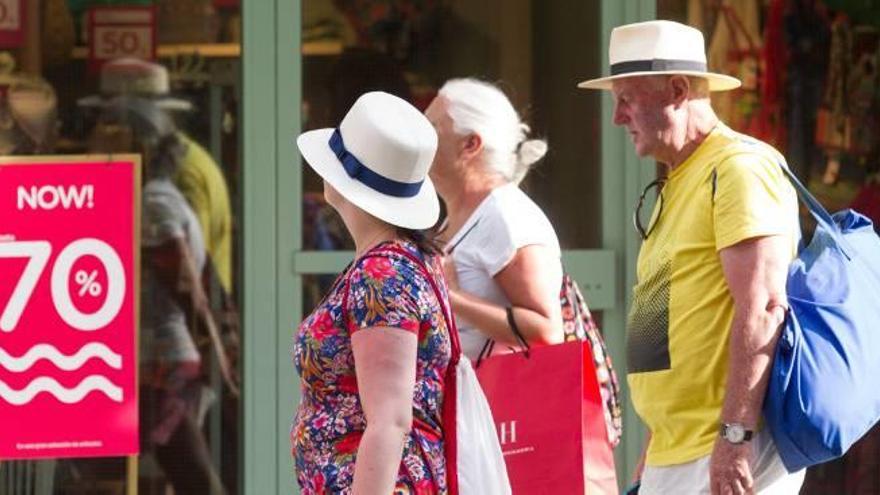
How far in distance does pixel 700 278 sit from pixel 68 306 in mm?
2707

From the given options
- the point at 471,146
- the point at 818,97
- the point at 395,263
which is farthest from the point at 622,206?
the point at 395,263

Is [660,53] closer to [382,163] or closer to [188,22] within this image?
[382,163]

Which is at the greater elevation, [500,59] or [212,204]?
[500,59]

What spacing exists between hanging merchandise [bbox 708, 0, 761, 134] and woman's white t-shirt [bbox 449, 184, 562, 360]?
6.00 ft

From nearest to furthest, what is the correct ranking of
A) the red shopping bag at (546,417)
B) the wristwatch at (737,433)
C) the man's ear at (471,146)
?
the wristwatch at (737,433) < the red shopping bag at (546,417) < the man's ear at (471,146)

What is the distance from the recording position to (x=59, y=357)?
6.56 m

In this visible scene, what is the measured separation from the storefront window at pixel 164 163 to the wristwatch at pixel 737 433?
9.02ft

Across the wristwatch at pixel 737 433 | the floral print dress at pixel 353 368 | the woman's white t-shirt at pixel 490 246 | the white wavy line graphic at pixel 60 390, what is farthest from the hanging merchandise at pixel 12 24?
the wristwatch at pixel 737 433

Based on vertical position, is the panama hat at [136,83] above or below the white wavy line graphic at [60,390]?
above

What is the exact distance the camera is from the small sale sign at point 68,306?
258 inches

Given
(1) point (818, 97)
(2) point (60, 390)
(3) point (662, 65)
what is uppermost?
(1) point (818, 97)

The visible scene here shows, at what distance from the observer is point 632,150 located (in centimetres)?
680

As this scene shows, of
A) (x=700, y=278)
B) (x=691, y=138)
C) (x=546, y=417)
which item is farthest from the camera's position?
(x=546, y=417)

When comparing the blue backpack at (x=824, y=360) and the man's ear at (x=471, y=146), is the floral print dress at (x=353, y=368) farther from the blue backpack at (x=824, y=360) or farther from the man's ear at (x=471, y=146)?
the man's ear at (x=471, y=146)
